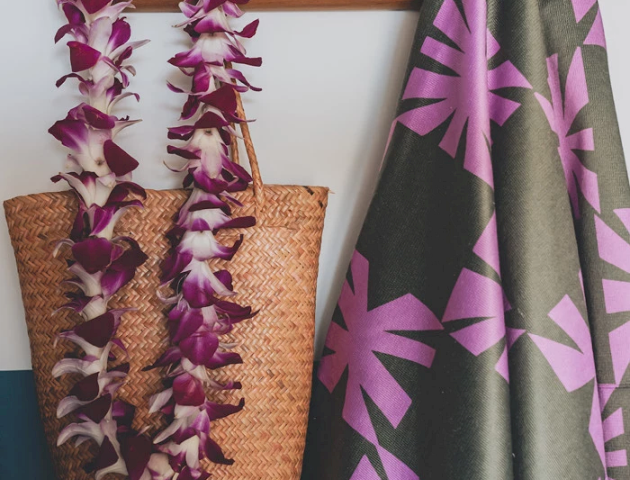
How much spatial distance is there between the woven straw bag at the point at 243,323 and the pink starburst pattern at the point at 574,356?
10.4 inches

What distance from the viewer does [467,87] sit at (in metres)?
0.63

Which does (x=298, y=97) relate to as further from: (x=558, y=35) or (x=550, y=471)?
(x=550, y=471)

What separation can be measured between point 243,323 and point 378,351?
0.15 meters

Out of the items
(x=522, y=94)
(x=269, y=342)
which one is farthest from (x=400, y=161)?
(x=269, y=342)

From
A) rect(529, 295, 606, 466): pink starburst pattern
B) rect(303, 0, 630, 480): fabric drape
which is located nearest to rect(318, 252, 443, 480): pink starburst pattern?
rect(303, 0, 630, 480): fabric drape

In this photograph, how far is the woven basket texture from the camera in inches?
24.6

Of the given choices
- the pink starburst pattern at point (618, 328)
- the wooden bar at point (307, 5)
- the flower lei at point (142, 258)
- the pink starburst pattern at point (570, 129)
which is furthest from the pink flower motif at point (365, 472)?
the wooden bar at point (307, 5)

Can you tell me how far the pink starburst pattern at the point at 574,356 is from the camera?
22.9 inches

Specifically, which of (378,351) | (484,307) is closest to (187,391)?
(378,351)

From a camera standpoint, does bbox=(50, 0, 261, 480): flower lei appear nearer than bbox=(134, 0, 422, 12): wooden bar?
Yes

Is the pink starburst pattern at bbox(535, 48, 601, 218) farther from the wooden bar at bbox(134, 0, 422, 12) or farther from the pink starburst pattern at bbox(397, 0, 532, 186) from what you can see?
the wooden bar at bbox(134, 0, 422, 12)

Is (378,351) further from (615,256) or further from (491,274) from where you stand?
(615,256)

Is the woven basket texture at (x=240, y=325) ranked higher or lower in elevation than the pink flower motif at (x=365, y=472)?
higher

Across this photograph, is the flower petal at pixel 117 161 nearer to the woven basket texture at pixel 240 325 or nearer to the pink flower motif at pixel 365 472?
the woven basket texture at pixel 240 325
